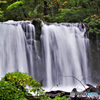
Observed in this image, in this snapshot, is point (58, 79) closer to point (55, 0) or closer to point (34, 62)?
point (34, 62)

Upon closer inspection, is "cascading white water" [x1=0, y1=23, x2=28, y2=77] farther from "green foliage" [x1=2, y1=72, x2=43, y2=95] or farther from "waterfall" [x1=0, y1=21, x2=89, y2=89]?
"green foliage" [x1=2, y1=72, x2=43, y2=95]

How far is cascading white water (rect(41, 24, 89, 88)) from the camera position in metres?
11.8

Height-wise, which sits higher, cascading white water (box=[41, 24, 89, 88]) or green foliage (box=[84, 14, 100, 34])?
green foliage (box=[84, 14, 100, 34])

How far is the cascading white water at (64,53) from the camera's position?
1184 cm

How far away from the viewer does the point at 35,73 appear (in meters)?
11.3

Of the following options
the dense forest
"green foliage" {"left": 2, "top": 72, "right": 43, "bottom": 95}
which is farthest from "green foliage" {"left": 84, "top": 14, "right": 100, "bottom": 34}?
"green foliage" {"left": 2, "top": 72, "right": 43, "bottom": 95}

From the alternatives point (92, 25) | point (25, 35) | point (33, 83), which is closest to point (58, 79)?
point (25, 35)

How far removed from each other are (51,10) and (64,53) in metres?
9.15

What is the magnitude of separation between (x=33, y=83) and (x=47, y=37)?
8.27 m

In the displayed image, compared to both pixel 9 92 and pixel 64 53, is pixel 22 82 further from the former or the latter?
pixel 64 53

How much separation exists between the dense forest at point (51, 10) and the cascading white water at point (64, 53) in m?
3.23

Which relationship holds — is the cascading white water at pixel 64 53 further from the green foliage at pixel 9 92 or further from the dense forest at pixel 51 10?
the green foliage at pixel 9 92

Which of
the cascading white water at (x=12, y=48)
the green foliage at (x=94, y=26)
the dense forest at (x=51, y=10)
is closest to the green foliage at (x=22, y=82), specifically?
the cascading white water at (x=12, y=48)

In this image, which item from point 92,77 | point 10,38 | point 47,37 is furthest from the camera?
point 92,77
